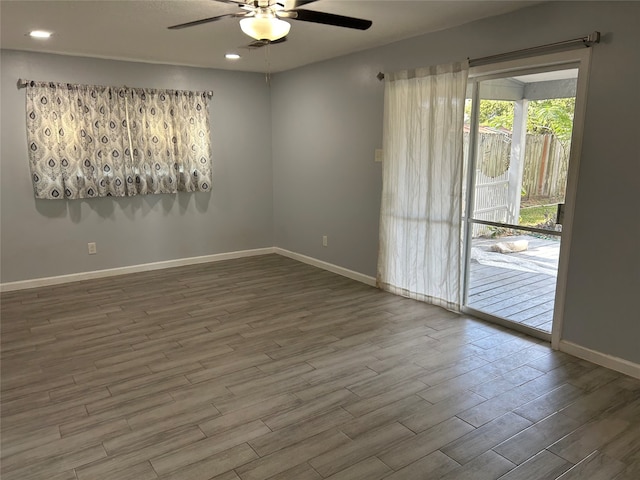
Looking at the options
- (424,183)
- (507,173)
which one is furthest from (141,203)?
(507,173)

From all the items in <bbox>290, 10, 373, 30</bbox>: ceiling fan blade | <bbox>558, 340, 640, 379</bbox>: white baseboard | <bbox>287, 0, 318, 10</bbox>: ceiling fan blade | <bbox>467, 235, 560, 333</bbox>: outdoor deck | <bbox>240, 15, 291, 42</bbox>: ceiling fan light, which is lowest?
<bbox>558, 340, 640, 379</bbox>: white baseboard

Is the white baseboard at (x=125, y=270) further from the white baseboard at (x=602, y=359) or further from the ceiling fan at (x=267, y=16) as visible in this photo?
the white baseboard at (x=602, y=359)

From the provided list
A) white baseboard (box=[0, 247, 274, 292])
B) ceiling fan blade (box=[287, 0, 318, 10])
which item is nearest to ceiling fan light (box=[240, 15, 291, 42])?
ceiling fan blade (box=[287, 0, 318, 10])

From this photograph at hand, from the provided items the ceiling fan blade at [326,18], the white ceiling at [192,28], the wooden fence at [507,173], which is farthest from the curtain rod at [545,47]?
the ceiling fan blade at [326,18]

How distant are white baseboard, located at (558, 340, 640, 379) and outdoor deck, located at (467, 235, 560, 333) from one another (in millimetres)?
266

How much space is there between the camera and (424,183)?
4.25 metres

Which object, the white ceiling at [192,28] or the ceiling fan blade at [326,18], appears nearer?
the ceiling fan blade at [326,18]

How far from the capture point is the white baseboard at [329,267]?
5109mm

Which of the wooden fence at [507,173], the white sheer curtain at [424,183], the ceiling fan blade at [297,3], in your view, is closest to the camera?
the ceiling fan blade at [297,3]

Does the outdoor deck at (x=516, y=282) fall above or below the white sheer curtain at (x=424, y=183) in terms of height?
below

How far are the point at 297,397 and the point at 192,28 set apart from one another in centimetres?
304

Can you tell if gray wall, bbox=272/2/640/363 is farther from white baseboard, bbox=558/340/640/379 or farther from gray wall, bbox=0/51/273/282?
gray wall, bbox=0/51/273/282

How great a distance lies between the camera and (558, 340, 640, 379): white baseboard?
2.99 m

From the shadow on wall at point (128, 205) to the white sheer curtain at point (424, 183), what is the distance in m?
2.55
